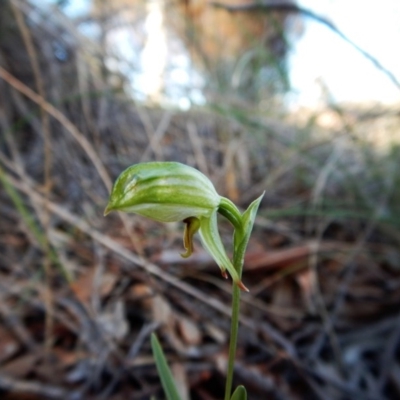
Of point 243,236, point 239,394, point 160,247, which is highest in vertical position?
point 160,247

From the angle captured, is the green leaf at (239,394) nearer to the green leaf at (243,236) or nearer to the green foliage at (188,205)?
the green foliage at (188,205)

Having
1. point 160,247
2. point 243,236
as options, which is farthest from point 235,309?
point 160,247

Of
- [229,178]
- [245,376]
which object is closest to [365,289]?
[245,376]

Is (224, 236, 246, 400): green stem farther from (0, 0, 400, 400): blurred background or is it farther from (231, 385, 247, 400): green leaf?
(0, 0, 400, 400): blurred background

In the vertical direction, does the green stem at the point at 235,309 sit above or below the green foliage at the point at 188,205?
below

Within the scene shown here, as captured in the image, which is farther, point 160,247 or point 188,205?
point 160,247

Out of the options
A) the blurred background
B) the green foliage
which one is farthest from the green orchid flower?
the blurred background

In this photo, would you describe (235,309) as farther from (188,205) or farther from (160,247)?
(160,247)

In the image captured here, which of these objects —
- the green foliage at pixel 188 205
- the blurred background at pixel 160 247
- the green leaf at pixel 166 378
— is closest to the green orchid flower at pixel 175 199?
the green foliage at pixel 188 205
